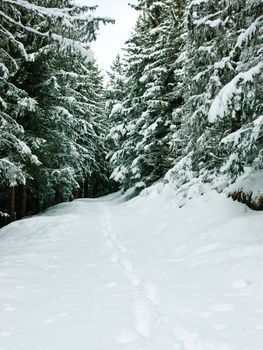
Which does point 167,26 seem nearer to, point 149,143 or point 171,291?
point 149,143

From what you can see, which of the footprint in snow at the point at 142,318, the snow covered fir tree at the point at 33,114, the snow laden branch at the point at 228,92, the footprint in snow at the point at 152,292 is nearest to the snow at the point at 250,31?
the snow laden branch at the point at 228,92

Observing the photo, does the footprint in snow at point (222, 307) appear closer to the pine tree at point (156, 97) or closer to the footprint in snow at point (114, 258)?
the footprint in snow at point (114, 258)

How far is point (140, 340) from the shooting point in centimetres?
396

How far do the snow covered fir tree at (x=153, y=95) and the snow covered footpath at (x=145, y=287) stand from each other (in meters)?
1.83

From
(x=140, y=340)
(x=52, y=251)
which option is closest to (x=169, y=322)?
(x=140, y=340)

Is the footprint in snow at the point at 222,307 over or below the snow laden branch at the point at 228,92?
below

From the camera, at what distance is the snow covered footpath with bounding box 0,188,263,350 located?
4059 millimetres

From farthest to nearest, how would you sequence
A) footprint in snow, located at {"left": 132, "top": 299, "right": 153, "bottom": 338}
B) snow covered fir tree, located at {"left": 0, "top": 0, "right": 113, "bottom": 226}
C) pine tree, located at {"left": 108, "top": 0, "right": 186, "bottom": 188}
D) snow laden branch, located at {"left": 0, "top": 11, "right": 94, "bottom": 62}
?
pine tree, located at {"left": 108, "top": 0, "right": 186, "bottom": 188} → snow covered fir tree, located at {"left": 0, "top": 0, "right": 113, "bottom": 226} → snow laden branch, located at {"left": 0, "top": 11, "right": 94, "bottom": 62} → footprint in snow, located at {"left": 132, "top": 299, "right": 153, "bottom": 338}

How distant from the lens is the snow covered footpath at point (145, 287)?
406cm

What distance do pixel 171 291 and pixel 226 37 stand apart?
7026mm

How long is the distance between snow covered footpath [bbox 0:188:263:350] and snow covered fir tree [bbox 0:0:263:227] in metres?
1.83

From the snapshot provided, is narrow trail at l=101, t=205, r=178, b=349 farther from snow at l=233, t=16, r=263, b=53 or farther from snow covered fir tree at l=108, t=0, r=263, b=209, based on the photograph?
snow at l=233, t=16, r=263, b=53

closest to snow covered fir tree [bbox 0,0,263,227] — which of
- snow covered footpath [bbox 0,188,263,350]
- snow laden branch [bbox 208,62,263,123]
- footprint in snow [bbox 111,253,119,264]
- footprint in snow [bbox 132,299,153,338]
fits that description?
snow laden branch [bbox 208,62,263,123]

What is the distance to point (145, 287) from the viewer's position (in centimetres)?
585
